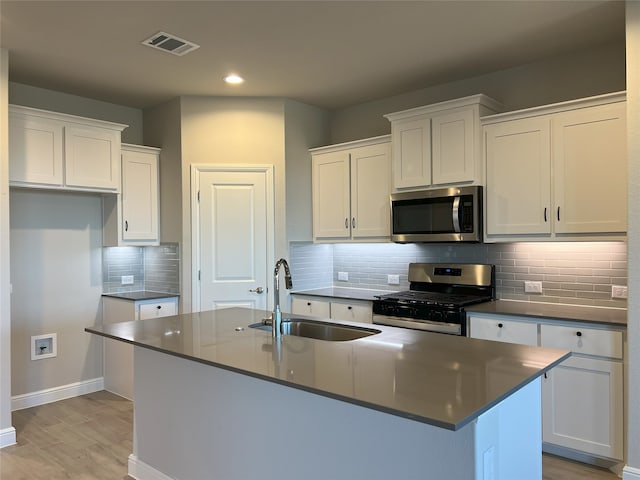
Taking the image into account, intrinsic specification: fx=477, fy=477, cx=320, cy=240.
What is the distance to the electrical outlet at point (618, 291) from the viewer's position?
128 inches

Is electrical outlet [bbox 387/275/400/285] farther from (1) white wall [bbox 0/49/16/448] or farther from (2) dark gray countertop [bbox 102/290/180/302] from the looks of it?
(1) white wall [bbox 0/49/16/448]

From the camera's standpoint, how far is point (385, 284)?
4.62 metres

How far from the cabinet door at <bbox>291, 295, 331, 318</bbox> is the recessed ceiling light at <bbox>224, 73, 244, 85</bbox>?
2.02 m

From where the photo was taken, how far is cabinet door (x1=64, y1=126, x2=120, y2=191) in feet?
13.2

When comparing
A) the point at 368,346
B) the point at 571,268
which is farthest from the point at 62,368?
→ the point at 571,268

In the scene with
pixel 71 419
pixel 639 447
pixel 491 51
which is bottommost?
pixel 71 419

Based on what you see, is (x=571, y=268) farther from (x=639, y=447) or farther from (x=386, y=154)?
(x=386, y=154)

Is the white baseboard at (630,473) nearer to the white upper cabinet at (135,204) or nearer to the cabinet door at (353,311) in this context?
the cabinet door at (353,311)

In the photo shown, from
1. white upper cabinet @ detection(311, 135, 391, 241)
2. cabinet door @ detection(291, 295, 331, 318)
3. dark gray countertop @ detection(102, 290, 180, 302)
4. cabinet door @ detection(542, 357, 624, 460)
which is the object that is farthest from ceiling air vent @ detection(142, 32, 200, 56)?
cabinet door @ detection(542, 357, 624, 460)

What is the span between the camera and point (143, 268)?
16.4 feet

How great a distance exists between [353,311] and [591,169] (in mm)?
2102

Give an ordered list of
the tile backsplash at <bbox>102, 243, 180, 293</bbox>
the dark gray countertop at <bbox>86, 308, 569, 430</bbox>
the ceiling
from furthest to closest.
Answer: the tile backsplash at <bbox>102, 243, 180, 293</bbox>, the ceiling, the dark gray countertop at <bbox>86, 308, 569, 430</bbox>

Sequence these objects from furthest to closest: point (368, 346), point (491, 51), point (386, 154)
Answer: point (386, 154)
point (491, 51)
point (368, 346)

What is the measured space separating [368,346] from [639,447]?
1.78 metres
